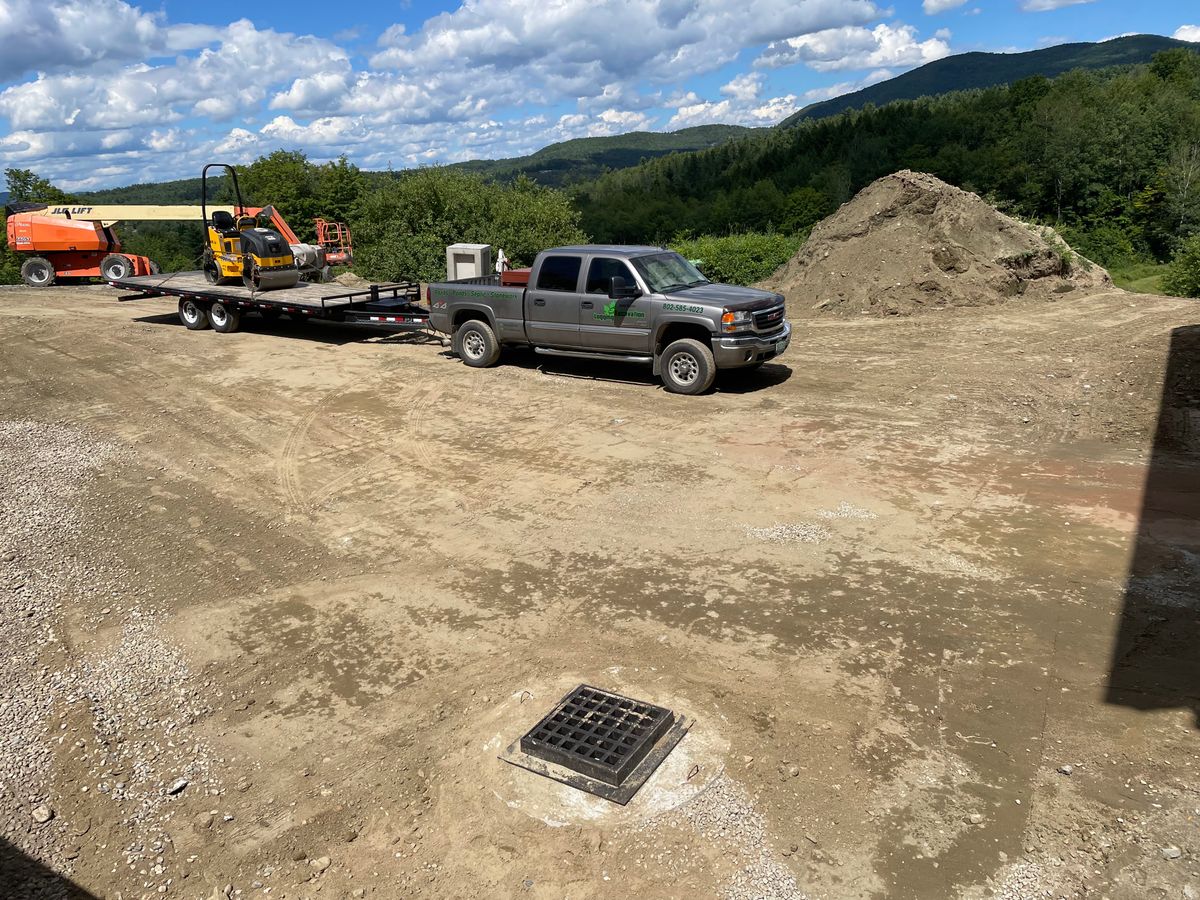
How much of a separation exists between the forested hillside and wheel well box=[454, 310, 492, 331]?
116 feet

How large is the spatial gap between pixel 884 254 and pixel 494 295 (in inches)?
405

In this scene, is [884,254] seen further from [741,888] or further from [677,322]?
[741,888]

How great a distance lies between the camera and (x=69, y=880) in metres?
3.71

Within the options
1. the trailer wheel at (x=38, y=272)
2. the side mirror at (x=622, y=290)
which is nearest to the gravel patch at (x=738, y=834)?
the side mirror at (x=622, y=290)

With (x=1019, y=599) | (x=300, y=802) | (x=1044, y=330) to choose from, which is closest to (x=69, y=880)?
(x=300, y=802)

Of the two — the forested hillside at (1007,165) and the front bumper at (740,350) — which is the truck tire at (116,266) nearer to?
the front bumper at (740,350)

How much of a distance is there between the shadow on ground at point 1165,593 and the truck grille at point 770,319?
196 inches

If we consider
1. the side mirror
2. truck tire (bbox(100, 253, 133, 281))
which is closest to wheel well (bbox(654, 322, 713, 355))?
the side mirror

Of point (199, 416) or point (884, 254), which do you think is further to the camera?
point (884, 254)

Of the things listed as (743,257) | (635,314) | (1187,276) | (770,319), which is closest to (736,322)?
(770,319)

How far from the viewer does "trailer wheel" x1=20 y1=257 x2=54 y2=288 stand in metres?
23.7

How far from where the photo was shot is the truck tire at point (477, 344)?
13445mm

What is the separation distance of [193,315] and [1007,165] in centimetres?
6968

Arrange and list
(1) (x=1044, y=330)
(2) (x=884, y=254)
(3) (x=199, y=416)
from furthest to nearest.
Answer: (2) (x=884, y=254), (1) (x=1044, y=330), (3) (x=199, y=416)
